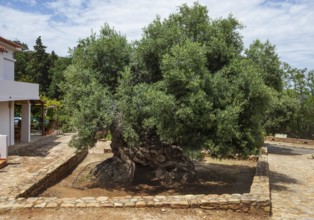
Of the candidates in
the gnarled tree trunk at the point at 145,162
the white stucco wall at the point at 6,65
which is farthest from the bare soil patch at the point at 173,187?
the white stucco wall at the point at 6,65

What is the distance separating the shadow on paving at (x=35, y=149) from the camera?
1755 centimetres

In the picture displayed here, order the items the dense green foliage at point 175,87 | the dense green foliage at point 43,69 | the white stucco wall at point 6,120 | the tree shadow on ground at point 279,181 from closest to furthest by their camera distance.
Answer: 1. the dense green foliage at point 175,87
2. the tree shadow on ground at point 279,181
3. the white stucco wall at point 6,120
4. the dense green foliage at point 43,69

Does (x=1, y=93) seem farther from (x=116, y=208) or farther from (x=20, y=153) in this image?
(x=116, y=208)

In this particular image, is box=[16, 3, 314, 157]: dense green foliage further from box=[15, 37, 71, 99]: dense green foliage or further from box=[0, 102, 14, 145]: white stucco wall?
box=[15, 37, 71, 99]: dense green foliage

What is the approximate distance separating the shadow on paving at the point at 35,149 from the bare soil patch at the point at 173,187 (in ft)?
9.02

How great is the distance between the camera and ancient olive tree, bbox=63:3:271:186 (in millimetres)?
10984

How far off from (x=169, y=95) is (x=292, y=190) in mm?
5942

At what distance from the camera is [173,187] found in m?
13.0

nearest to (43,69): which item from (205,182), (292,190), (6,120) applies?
(6,120)

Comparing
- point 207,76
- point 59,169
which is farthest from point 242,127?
point 59,169

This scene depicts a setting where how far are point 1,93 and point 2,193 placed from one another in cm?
924

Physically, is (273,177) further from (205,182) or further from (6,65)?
(6,65)

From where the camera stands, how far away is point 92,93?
12.2 metres

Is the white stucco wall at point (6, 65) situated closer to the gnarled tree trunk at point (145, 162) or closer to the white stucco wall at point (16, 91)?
the white stucco wall at point (16, 91)
